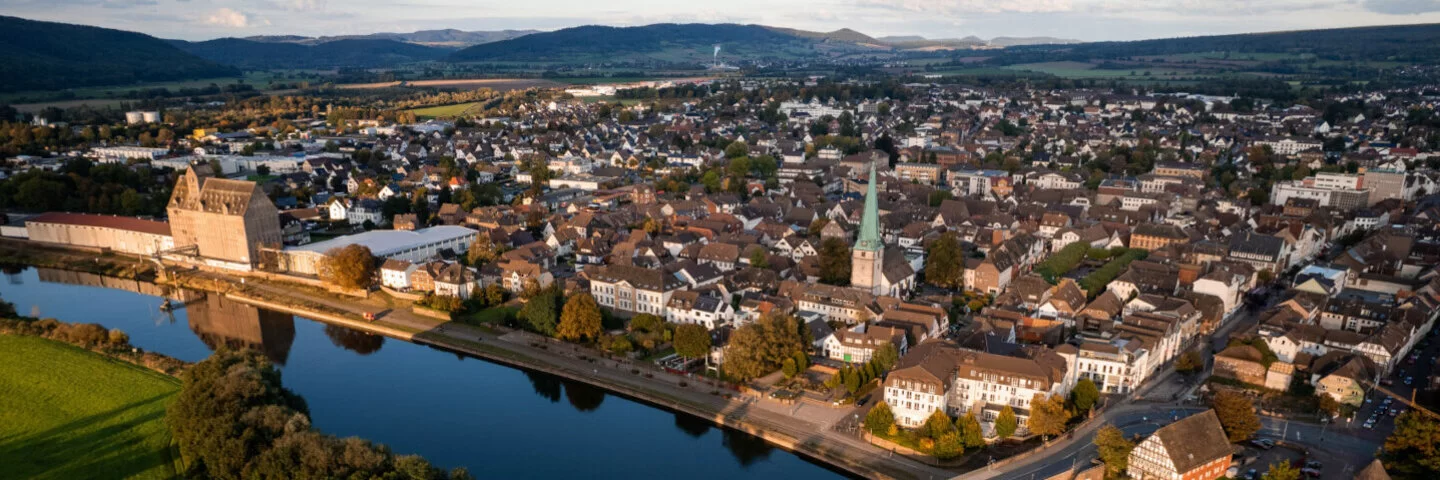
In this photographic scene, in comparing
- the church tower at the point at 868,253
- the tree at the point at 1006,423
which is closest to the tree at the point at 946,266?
the church tower at the point at 868,253

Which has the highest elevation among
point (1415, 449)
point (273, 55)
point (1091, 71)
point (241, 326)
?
point (273, 55)

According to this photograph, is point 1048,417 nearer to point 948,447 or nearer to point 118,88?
point 948,447

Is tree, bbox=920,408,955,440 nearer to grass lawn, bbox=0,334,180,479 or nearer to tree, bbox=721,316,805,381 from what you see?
tree, bbox=721,316,805,381

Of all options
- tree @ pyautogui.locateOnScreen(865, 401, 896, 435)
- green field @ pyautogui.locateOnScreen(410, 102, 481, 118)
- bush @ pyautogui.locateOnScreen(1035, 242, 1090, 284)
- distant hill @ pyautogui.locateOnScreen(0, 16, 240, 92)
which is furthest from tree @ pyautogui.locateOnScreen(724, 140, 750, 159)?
distant hill @ pyautogui.locateOnScreen(0, 16, 240, 92)

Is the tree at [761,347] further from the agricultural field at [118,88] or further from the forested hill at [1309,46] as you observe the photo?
the forested hill at [1309,46]

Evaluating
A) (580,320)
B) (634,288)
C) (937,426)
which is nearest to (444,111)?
(634,288)
